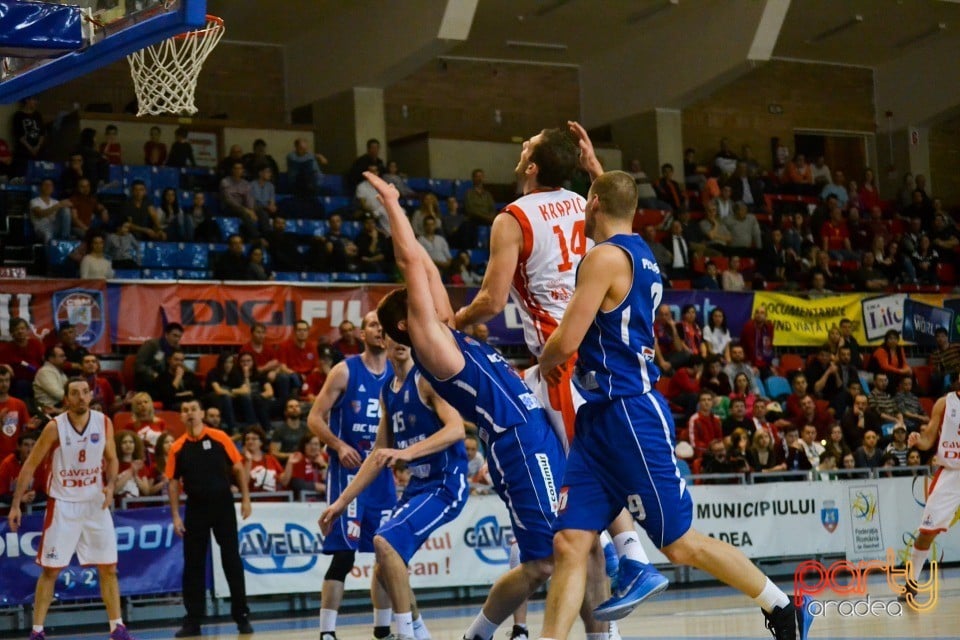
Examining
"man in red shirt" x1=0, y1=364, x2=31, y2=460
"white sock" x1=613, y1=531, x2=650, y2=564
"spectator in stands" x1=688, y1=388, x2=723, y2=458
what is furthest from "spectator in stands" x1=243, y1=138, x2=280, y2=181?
"white sock" x1=613, y1=531, x2=650, y2=564

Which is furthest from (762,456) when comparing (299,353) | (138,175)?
(138,175)

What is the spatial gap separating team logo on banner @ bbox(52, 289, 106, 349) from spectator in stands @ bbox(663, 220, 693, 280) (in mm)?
9422

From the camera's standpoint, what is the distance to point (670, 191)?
25125 millimetres

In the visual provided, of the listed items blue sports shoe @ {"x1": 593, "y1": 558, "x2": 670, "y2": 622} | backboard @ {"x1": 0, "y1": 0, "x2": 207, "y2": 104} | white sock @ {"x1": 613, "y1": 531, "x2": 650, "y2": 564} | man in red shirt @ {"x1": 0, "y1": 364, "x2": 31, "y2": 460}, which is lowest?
blue sports shoe @ {"x1": 593, "y1": 558, "x2": 670, "y2": 622}

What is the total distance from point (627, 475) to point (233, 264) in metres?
13.1

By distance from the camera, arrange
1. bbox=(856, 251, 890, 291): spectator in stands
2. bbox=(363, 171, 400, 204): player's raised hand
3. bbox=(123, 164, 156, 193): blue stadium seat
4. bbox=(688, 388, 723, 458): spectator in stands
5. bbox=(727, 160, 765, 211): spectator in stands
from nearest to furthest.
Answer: bbox=(363, 171, 400, 204): player's raised hand < bbox=(688, 388, 723, 458): spectator in stands < bbox=(123, 164, 156, 193): blue stadium seat < bbox=(856, 251, 890, 291): spectator in stands < bbox=(727, 160, 765, 211): spectator in stands

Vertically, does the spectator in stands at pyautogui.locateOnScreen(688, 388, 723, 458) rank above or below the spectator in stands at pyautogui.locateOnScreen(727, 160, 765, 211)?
below

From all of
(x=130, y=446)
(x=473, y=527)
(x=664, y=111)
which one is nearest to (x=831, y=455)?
(x=473, y=527)

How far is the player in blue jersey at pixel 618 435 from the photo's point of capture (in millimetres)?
6270

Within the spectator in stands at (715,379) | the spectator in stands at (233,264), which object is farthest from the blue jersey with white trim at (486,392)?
the spectator in stands at (715,379)

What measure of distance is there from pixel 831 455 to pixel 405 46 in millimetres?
9394

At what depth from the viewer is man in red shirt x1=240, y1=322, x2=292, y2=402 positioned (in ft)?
56.4

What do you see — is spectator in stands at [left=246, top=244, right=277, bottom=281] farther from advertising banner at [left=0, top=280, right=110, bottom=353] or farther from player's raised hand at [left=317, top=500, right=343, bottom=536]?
player's raised hand at [left=317, top=500, right=343, bottom=536]

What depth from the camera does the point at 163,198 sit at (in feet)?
65.6
